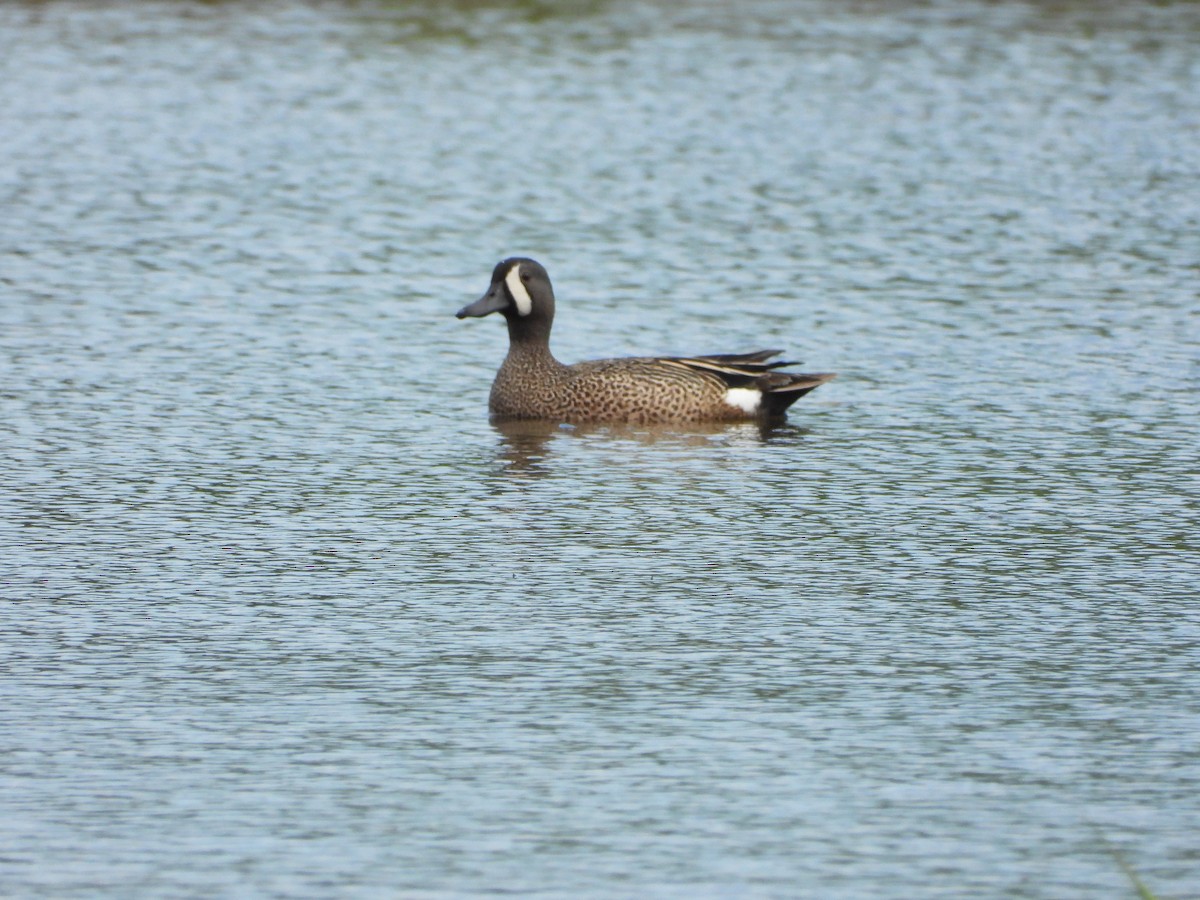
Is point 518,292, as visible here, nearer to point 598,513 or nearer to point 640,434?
point 640,434

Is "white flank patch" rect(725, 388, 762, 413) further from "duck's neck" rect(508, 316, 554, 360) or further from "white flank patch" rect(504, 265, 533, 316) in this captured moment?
"white flank patch" rect(504, 265, 533, 316)

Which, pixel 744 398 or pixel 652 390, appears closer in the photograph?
pixel 652 390

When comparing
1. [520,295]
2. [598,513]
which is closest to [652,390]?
[520,295]

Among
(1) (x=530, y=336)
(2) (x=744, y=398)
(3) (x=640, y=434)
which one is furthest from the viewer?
(1) (x=530, y=336)

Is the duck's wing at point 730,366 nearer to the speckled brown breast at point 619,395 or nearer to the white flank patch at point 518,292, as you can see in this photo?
the speckled brown breast at point 619,395

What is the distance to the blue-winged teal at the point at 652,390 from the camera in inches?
515

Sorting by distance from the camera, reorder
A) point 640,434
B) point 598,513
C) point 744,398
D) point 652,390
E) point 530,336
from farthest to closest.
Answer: point 530,336 → point 744,398 → point 652,390 → point 640,434 → point 598,513

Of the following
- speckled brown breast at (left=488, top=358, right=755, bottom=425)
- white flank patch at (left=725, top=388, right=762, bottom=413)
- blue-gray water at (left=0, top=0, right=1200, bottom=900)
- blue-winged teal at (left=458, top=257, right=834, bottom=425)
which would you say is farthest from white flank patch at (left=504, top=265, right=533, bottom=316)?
white flank patch at (left=725, top=388, right=762, bottom=413)

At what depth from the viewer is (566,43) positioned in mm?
29484

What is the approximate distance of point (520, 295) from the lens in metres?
13.6

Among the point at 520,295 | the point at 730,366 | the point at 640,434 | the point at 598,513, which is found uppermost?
the point at 520,295

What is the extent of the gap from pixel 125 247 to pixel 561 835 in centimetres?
1192

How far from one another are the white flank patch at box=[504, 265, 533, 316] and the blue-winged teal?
36 centimetres

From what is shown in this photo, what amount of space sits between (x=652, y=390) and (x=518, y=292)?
103 cm
